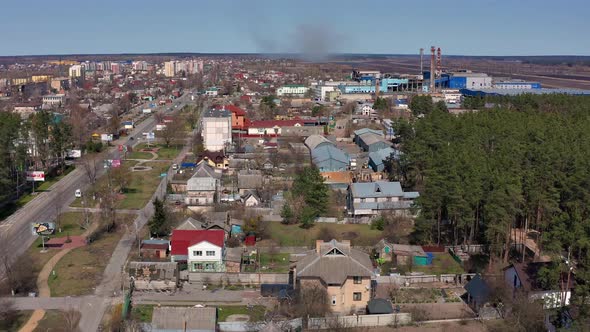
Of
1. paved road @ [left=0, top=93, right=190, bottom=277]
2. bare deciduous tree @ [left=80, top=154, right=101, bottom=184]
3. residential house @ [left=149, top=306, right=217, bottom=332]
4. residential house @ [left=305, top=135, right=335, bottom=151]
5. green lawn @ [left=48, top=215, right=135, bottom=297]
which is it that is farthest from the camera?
residential house @ [left=305, top=135, right=335, bottom=151]

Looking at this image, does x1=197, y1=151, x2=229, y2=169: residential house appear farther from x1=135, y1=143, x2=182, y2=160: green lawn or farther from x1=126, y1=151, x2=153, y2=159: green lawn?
x1=126, y1=151, x2=153, y2=159: green lawn

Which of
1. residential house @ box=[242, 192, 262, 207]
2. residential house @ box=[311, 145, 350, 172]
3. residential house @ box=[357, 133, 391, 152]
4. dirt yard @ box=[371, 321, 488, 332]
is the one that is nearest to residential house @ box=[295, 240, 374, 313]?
dirt yard @ box=[371, 321, 488, 332]

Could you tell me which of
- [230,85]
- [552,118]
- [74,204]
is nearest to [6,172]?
[74,204]

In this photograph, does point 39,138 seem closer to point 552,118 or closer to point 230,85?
point 552,118

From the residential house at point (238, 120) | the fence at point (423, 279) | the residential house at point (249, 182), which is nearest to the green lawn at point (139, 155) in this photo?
the residential house at point (238, 120)

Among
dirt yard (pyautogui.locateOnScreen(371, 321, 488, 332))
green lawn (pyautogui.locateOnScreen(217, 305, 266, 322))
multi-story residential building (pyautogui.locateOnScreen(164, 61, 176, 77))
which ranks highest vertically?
multi-story residential building (pyautogui.locateOnScreen(164, 61, 176, 77))

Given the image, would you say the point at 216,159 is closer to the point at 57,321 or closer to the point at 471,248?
the point at 471,248

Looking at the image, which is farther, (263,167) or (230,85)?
(230,85)

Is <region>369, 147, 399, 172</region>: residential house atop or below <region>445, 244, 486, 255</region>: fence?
atop
